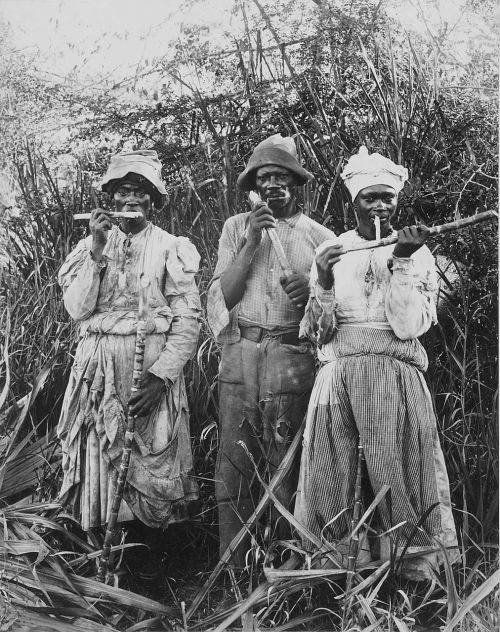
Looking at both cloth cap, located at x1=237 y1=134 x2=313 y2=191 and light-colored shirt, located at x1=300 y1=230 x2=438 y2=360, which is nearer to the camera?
light-colored shirt, located at x1=300 y1=230 x2=438 y2=360

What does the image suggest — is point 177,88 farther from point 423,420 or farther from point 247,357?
point 423,420

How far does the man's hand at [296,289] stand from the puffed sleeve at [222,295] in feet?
0.88

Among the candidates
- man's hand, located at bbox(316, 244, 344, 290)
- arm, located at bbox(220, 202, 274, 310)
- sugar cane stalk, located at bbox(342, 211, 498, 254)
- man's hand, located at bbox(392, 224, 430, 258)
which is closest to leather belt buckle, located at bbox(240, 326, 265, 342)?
arm, located at bbox(220, 202, 274, 310)

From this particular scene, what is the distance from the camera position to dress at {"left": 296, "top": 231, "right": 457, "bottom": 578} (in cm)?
329

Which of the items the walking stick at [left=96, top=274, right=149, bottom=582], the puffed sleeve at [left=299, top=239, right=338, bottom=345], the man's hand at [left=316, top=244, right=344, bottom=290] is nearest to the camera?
the man's hand at [left=316, top=244, right=344, bottom=290]

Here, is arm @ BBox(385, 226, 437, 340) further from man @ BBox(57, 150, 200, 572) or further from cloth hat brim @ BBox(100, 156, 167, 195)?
cloth hat brim @ BBox(100, 156, 167, 195)

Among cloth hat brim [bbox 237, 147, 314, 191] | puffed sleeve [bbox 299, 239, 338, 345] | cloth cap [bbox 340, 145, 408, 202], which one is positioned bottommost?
puffed sleeve [bbox 299, 239, 338, 345]

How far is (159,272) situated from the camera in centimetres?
385

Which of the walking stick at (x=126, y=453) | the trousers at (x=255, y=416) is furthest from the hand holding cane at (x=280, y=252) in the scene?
the walking stick at (x=126, y=453)

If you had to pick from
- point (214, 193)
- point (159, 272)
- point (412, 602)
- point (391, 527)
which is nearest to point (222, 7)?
point (214, 193)

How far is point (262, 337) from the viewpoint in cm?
377

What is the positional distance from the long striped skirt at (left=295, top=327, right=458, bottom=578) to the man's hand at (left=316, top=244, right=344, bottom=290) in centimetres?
23

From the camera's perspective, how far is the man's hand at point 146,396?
12.2 ft

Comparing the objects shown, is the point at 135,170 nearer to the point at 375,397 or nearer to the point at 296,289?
the point at 296,289
